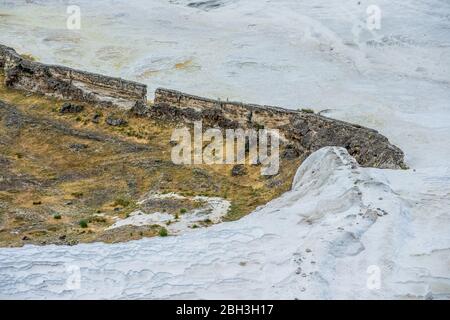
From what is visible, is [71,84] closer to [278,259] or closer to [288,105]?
[288,105]

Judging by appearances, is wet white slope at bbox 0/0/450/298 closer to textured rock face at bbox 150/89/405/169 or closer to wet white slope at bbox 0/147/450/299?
wet white slope at bbox 0/147/450/299

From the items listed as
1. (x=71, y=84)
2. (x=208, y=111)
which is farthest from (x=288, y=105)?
(x=71, y=84)

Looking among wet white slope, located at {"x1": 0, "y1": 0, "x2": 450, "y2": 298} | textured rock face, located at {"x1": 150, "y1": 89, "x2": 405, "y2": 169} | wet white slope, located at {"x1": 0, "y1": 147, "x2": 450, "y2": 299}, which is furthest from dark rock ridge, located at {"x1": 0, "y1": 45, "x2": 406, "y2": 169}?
wet white slope, located at {"x1": 0, "y1": 147, "x2": 450, "y2": 299}

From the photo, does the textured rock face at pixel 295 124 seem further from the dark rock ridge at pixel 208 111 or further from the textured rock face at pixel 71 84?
the textured rock face at pixel 71 84

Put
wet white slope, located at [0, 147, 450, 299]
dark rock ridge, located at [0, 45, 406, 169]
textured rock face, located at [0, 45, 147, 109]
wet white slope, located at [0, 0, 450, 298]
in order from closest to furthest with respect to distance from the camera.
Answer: wet white slope, located at [0, 147, 450, 299] → wet white slope, located at [0, 0, 450, 298] → dark rock ridge, located at [0, 45, 406, 169] → textured rock face, located at [0, 45, 147, 109]

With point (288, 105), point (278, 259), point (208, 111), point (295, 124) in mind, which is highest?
point (278, 259)

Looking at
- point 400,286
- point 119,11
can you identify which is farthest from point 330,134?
point 119,11

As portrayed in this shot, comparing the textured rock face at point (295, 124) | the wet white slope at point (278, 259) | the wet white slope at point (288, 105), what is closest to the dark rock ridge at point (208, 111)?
the textured rock face at point (295, 124)

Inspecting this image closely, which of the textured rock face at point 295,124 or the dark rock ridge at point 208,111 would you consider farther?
the dark rock ridge at point 208,111
